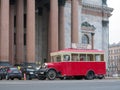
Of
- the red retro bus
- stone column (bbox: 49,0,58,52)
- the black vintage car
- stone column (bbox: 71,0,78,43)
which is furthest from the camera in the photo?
stone column (bbox: 71,0,78,43)

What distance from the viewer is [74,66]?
37062 millimetres

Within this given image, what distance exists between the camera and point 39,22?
67.6 m

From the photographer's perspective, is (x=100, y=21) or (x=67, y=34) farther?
(x=100, y=21)

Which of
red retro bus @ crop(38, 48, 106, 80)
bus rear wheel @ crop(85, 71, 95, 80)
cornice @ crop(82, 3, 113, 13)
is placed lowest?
bus rear wheel @ crop(85, 71, 95, 80)

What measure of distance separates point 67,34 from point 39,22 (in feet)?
19.1

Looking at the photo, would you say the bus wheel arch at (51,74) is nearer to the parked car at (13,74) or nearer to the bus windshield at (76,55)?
the bus windshield at (76,55)

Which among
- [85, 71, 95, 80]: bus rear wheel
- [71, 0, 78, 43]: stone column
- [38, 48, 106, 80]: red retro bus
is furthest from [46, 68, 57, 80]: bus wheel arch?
[71, 0, 78, 43]: stone column

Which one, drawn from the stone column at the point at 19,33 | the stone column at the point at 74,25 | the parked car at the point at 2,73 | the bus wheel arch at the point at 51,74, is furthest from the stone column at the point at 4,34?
the bus wheel arch at the point at 51,74

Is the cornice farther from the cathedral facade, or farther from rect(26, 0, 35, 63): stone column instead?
rect(26, 0, 35, 63): stone column

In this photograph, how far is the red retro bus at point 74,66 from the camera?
120 feet

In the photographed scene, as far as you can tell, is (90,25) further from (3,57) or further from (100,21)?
(3,57)

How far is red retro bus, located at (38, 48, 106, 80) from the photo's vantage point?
120 ft

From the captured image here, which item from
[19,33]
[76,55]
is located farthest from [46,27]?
[76,55]

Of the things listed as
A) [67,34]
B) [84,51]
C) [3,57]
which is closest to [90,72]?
[84,51]
